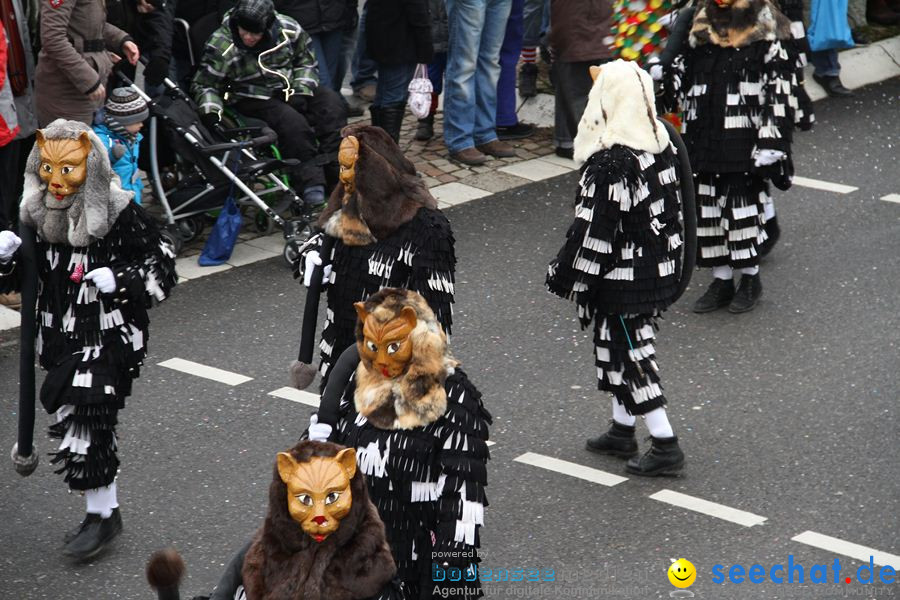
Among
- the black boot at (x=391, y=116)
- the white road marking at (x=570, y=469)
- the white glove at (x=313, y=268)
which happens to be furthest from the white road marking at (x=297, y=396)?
the black boot at (x=391, y=116)

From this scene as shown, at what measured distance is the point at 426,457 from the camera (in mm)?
4688

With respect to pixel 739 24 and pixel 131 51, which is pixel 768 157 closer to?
pixel 739 24

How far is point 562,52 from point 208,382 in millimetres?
4757

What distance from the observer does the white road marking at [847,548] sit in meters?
6.11

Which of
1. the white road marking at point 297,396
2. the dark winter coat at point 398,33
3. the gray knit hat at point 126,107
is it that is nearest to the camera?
the white road marking at point 297,396

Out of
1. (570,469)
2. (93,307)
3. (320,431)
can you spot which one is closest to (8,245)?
(93,307)

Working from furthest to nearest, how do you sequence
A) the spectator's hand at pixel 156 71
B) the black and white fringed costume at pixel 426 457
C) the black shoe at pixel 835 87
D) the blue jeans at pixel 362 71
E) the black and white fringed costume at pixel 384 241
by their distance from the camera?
the black shoe at pixel 835 87
the blue jeans at pixel 362 71
the spectator's hand at pixel 156 71
the black and white fringed costume at pixel 384 241
the black and white fringed costume at pixel 426 457

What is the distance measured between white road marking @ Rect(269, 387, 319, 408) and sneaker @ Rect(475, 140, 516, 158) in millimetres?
4341

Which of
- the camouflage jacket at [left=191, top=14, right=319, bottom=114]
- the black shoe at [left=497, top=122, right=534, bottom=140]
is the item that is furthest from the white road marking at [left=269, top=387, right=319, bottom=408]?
the black shoe at [left=497, top=122, right=534, bottom=140]

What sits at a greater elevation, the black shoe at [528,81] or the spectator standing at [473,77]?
the spectator standing at [473,77]

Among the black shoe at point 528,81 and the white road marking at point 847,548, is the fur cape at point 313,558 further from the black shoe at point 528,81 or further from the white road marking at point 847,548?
the black shoe at point 528,81

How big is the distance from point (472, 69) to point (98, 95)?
10.6ft

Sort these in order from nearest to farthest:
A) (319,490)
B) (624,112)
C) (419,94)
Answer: (319,490) → (624,112) → (419,94)

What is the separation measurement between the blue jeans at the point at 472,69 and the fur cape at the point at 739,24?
3.13 m
